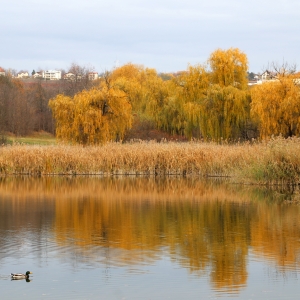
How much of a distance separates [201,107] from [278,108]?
19.7 feet

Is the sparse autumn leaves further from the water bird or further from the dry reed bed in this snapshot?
the water bird

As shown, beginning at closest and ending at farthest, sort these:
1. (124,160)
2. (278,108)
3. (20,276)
→ 1. (20,276)
2. (124,160)
3. (278,108)

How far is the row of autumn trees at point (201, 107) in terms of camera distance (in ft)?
132

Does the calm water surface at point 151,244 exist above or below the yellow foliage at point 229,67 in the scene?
below

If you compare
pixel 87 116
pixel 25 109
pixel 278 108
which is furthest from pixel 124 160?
pixel 25 109

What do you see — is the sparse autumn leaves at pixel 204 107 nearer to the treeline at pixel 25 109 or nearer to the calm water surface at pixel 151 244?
the treeline at pixel 25 109

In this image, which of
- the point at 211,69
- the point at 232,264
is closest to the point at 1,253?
the point at 232,264

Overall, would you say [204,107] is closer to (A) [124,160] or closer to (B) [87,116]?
(B) [87,116]

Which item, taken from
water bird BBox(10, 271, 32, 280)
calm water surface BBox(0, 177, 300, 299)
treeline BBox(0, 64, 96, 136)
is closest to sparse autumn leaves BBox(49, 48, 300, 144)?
treeline BBox(0, 64, 96, 136)

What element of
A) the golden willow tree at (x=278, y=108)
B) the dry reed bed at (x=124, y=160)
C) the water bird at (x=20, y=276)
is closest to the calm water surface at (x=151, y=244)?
the water bird at (x=20, y=276)

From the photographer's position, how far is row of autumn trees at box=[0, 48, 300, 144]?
40.2 meters

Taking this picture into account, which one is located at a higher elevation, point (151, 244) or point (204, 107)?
point (204, 107)

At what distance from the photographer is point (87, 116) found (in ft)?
131

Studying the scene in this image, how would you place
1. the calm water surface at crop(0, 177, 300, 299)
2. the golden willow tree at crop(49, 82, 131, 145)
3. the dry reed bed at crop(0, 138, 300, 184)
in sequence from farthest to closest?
the golden willow tree at crop(49, 82, 131, 145) < the dry reed bed at crop(0, 138, 300, 184) < the calm water surface at crop(0, 177, 300, 299)
